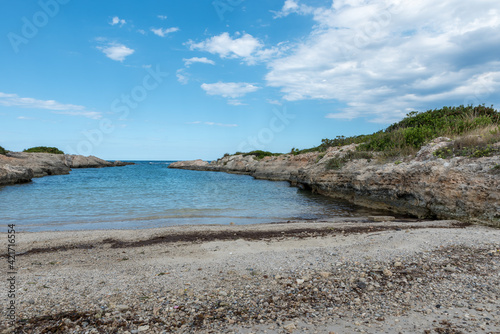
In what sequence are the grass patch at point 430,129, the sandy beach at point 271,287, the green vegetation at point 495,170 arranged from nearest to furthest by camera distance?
the sandy beach at point 271,287
the green vegetation at point 495,170
the grass patch at point 430,129

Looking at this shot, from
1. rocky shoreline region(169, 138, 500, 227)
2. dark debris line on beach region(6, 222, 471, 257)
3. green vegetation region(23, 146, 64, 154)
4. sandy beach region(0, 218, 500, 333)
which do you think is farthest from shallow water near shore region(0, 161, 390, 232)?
green vegetation region(23, 146, 64, 154)

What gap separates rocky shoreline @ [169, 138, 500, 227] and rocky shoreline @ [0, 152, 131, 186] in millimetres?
38541

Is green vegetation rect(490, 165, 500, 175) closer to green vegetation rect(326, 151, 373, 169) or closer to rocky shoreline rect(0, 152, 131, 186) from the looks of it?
green vegetation rect(326, 151, 373, 169)

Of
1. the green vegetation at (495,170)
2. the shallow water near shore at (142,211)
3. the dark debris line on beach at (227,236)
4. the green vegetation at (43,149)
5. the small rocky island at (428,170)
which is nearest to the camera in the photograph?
the dark debris line on beach at (227,236)

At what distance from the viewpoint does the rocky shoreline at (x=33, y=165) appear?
34312 millimetres

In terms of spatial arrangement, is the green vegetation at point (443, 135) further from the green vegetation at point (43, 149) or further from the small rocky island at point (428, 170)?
the green vegetation at point (43, 149)

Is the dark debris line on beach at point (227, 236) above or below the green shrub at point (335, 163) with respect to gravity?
below

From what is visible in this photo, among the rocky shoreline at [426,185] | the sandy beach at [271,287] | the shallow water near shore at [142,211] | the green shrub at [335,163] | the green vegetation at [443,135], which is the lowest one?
the shallow water near shore at [142,211]

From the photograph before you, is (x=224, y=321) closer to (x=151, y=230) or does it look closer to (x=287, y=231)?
(x=287, y=231)

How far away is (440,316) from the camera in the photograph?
4277 millimetres

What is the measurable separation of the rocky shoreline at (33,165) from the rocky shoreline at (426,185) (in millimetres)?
38541

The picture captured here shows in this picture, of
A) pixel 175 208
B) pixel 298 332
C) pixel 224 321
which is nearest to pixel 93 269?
pixel 224 321

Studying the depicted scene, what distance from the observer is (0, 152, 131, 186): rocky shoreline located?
1351 inches

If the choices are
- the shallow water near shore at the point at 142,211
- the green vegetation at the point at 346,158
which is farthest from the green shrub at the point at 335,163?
the shallow water near shore at the point at 142,211
